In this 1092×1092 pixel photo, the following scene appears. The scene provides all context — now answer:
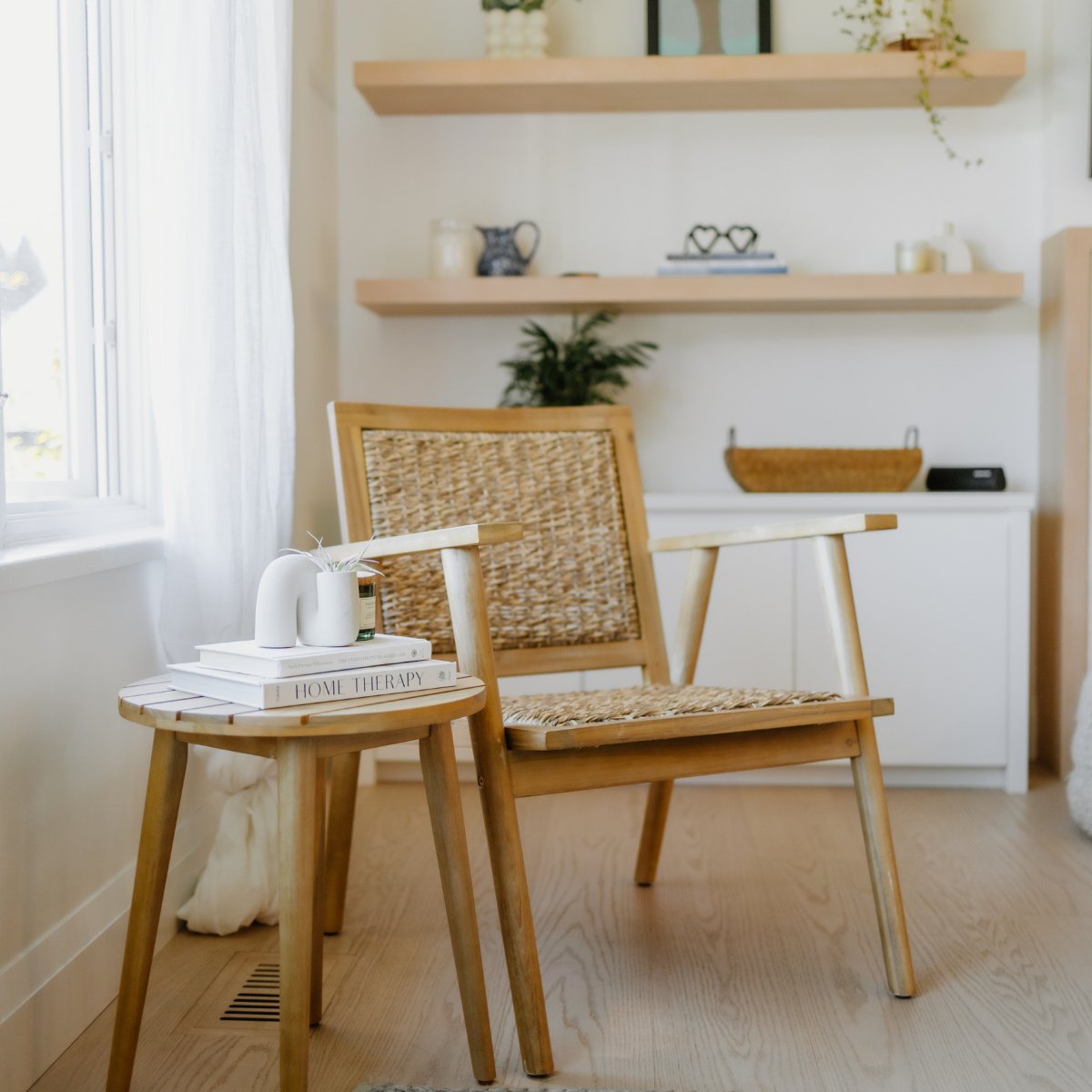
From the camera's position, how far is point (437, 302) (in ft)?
9.18

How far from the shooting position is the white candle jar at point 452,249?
113 inches

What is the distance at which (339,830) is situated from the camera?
1.73 m

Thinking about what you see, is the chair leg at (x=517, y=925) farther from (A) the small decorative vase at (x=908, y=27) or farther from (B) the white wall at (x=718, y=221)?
(A) the small decorative vase at (x=908, y=27)

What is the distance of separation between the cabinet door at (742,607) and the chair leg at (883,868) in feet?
3.59

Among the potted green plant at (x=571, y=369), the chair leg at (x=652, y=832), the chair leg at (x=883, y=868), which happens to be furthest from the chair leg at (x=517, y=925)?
the potted green plant at (x=571, y=369)

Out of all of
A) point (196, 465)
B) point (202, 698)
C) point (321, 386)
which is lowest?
point (202, 698)

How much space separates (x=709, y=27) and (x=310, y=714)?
91.9 inches

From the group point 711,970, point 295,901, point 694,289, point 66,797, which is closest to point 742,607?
point 694,289

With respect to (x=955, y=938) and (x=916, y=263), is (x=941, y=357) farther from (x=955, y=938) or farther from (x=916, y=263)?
(x=955, y=938)

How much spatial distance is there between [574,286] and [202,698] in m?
1.75

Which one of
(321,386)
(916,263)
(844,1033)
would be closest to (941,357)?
(916,263)

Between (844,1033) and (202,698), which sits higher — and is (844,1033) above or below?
below

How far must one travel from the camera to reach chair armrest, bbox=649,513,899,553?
62.6 inches

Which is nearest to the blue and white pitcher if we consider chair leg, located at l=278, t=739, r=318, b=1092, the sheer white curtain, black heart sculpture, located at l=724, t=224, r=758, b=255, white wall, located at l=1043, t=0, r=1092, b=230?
black heart sculpture, located at l=724, t=224, r=758, b=255
